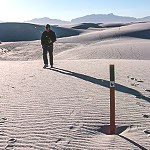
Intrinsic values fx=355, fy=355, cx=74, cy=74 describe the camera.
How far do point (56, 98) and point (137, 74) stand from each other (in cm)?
493

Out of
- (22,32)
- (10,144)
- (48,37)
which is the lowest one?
(10,144)

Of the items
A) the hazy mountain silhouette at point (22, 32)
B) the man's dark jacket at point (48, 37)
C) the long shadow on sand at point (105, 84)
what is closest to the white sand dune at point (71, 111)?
the long shadow on sand at point (105, 84)

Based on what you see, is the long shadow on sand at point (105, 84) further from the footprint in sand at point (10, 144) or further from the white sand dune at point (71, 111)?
the footprint in sand at point (10, 144)

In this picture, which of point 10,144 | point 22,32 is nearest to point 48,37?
point 10,144

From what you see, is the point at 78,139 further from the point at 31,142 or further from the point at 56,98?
the point at 56,98

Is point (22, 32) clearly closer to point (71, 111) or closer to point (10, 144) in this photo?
point (71, 111)

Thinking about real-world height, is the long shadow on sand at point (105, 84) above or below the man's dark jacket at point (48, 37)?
below

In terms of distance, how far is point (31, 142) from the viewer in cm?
534

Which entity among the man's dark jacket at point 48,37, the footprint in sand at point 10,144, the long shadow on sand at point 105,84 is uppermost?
the man's dark jacket at point 48,37

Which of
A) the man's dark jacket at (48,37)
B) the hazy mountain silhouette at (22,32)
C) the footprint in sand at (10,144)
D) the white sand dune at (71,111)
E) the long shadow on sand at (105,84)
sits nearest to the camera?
the footprint in sand at (10,144)

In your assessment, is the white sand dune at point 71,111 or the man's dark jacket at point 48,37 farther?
the man's dark jacket at point 48,37

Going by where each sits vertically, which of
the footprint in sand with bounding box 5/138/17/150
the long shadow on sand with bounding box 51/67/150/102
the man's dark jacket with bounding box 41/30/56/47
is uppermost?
the man's dark jacket with bounding box 41/30/56/47

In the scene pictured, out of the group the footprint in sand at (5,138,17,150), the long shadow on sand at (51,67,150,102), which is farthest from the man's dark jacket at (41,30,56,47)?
the footprint in sand at (5,138,17,150)

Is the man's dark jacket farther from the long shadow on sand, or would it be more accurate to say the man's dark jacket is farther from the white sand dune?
the white sand dune
